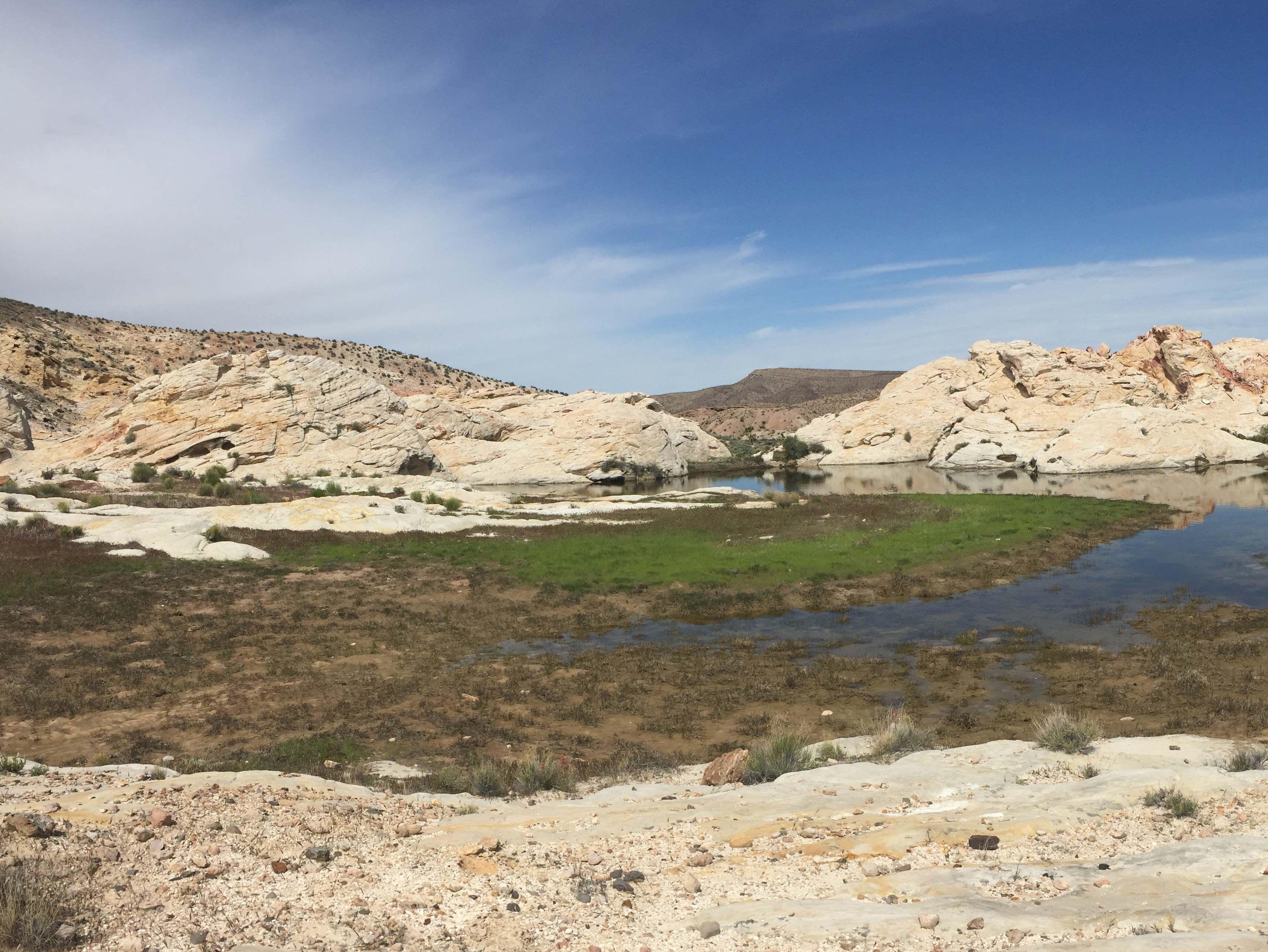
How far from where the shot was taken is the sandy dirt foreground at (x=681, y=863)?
5133 mm

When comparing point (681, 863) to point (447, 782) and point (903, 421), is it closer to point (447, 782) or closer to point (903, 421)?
point (447, 782)

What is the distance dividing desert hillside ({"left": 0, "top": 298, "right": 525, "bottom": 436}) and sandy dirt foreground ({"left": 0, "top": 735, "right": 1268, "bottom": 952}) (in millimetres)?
62472

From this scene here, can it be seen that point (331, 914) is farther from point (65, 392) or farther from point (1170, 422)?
point (65, 392)

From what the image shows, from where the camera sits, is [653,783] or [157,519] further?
[157,519]

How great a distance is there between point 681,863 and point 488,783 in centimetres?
334

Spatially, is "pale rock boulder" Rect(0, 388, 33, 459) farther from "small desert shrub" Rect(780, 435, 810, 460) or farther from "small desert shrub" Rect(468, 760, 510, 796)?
"small desert shrub" Rect(780, 435, 810, 460)

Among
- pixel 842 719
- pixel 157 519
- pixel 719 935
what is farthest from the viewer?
pixel 157 519

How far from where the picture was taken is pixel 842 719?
1227 cm

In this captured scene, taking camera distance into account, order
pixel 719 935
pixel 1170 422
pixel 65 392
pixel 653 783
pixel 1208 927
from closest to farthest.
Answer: pixel 1208 927, pixel 719 935, pixel 653 783, pixel 1170 422, pixel 65 392

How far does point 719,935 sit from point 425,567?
19941mm

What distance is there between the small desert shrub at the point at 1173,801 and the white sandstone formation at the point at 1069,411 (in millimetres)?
59023

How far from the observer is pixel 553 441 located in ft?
228

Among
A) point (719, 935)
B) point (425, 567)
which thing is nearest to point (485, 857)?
point (719, 935)

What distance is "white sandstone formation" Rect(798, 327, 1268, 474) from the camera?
59.2 meters
